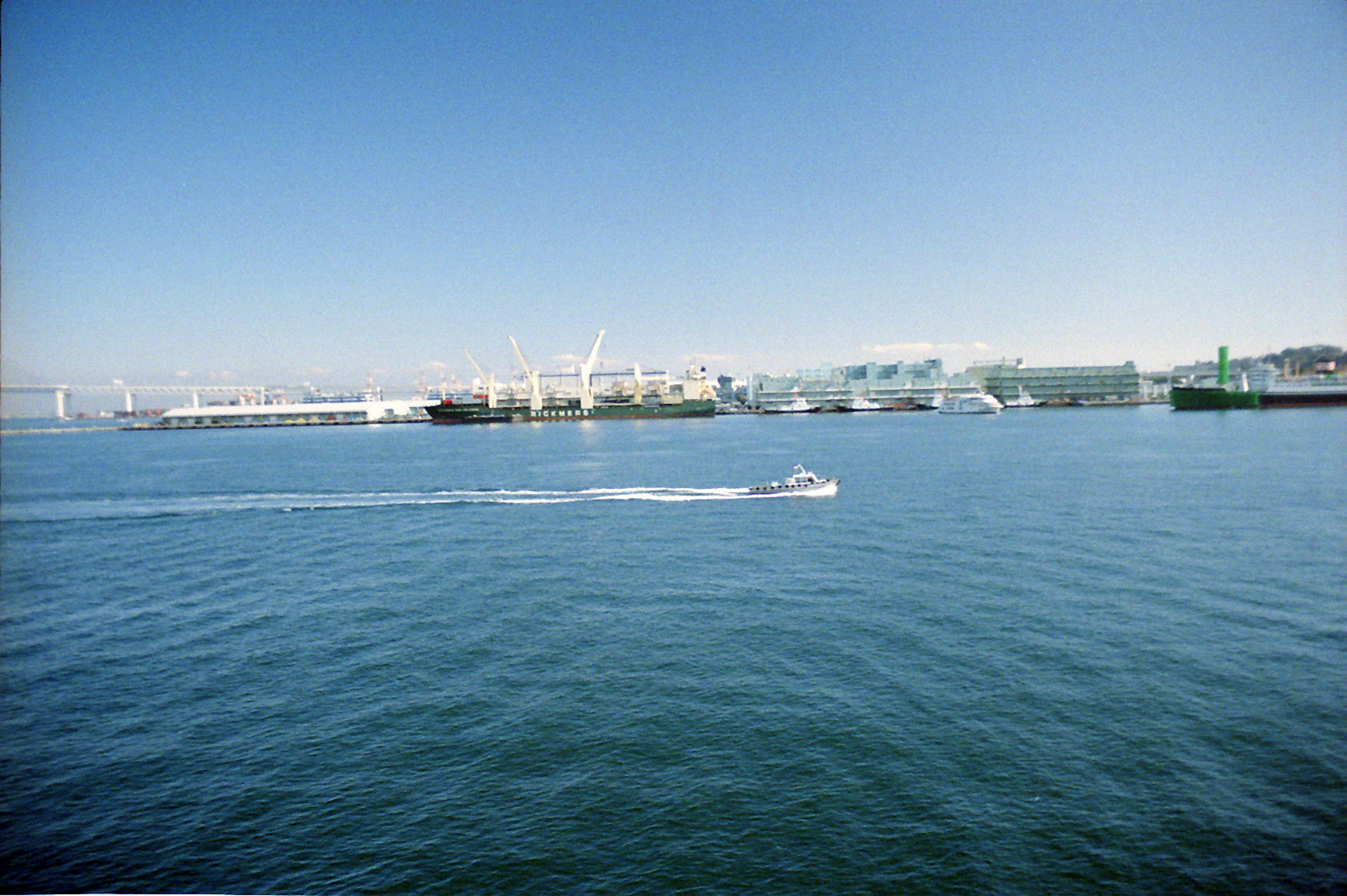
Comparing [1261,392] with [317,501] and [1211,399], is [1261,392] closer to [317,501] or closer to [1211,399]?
[1211,399]

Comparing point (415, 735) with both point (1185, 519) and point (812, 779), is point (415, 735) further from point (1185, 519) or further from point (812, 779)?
point (1185, 519)

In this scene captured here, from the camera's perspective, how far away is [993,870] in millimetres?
12227

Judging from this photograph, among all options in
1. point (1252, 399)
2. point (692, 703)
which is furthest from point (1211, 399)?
point (692, 703)

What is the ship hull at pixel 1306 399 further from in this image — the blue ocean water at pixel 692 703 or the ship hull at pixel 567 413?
the ship hull at pixel 567 413

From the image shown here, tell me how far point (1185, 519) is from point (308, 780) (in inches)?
1725

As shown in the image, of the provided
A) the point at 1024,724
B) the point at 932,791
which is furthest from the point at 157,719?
the point at 1024,724

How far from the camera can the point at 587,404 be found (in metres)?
182

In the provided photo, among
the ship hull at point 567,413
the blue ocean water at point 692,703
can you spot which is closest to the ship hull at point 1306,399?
the blue ocean water at point 692,703

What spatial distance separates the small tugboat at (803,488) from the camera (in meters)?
50.9

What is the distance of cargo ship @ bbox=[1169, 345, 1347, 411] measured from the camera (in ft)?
423

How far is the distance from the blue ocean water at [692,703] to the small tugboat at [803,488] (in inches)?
240

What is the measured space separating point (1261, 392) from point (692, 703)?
167 m

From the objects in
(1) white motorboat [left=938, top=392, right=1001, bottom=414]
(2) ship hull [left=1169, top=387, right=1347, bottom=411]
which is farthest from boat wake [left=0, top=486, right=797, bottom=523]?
(2) ship hull [left=1169, top=387, right=1347, bottom=411]

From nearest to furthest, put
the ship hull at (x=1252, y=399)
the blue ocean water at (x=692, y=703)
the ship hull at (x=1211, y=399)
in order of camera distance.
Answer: the blue ocean water at (x=692, y=703), the ship hull at (x=1252, y=399), the ship hull at (x=1211, y=399)
